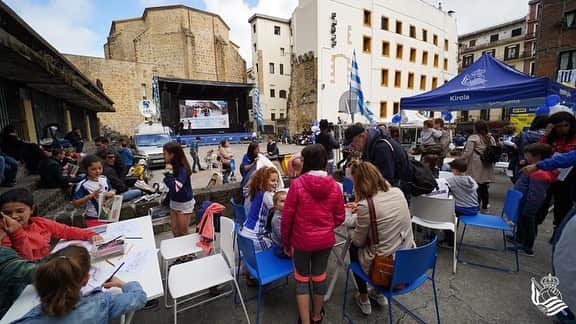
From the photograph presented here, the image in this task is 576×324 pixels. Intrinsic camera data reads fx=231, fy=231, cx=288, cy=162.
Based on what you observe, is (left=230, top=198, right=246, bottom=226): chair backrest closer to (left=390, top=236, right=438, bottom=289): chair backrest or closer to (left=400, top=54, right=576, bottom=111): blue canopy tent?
(left=390, top=236, right=438, bottom=289): chair backrest

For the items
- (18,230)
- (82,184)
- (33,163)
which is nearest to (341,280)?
(18,230)

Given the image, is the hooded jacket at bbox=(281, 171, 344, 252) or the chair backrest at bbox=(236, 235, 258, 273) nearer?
the hooded jacket at bbox=(281, 171, 344, 252)

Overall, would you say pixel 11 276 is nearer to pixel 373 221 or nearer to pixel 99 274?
pixel 99 274

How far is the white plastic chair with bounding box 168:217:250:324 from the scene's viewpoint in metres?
1.97

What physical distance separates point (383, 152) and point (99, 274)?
285 centimetres

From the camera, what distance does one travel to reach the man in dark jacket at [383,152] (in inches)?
107

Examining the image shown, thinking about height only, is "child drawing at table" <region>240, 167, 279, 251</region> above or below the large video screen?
below

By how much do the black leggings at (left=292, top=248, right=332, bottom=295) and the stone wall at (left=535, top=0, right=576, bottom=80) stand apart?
22.9 metres

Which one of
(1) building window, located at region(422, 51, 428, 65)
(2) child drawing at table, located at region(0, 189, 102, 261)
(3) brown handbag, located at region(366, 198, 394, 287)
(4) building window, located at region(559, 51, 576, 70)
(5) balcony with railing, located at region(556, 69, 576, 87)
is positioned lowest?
(3) brown handbag, located at region(366, 198, 394, 287)

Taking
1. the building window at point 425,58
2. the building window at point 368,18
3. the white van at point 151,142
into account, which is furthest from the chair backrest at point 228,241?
the building window at point 425,58

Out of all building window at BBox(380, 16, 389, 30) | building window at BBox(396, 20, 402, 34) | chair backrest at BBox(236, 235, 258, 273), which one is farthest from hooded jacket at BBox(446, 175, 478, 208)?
building window at BBox(396, 20, 402, 34)

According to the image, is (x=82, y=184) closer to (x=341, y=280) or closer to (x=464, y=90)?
(x=341, y=280)

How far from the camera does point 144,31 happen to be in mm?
27688

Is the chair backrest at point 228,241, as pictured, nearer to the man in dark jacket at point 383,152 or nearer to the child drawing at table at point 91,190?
the child drawing at table at point 91,190
